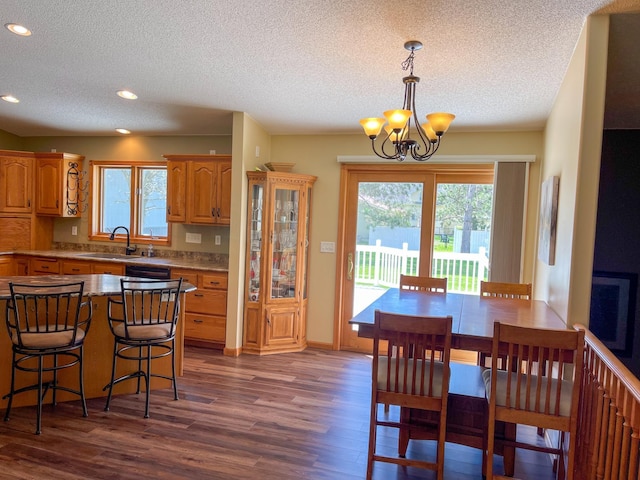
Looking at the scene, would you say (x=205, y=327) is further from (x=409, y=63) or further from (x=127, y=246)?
(x=409, y=63)

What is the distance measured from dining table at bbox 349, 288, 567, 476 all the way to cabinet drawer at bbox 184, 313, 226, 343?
90.0 inches

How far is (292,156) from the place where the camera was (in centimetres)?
519

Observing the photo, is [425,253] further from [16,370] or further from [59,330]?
[16,370]

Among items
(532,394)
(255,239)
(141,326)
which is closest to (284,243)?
(255,239)

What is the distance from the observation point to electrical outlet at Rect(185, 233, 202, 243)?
5602mm

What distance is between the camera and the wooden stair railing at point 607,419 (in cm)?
156

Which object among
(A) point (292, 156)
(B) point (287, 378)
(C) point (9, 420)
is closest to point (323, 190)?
(A) point (292, 156)

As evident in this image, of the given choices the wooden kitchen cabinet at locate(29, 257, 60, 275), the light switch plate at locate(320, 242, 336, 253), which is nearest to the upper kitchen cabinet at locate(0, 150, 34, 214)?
the wooden kitchen cabinet at locate(29, 257, 60, 275)

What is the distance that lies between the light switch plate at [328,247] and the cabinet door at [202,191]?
1.32 metres

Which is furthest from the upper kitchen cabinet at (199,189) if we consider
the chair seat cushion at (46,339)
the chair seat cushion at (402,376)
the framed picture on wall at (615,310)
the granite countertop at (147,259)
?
the framed picture on wall at (615,310)

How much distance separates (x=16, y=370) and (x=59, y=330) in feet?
2.04

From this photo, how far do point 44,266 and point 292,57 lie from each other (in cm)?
440

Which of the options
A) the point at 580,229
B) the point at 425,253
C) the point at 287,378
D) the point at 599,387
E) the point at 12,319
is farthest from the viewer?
the point at 425,253

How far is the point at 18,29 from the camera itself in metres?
2.97
